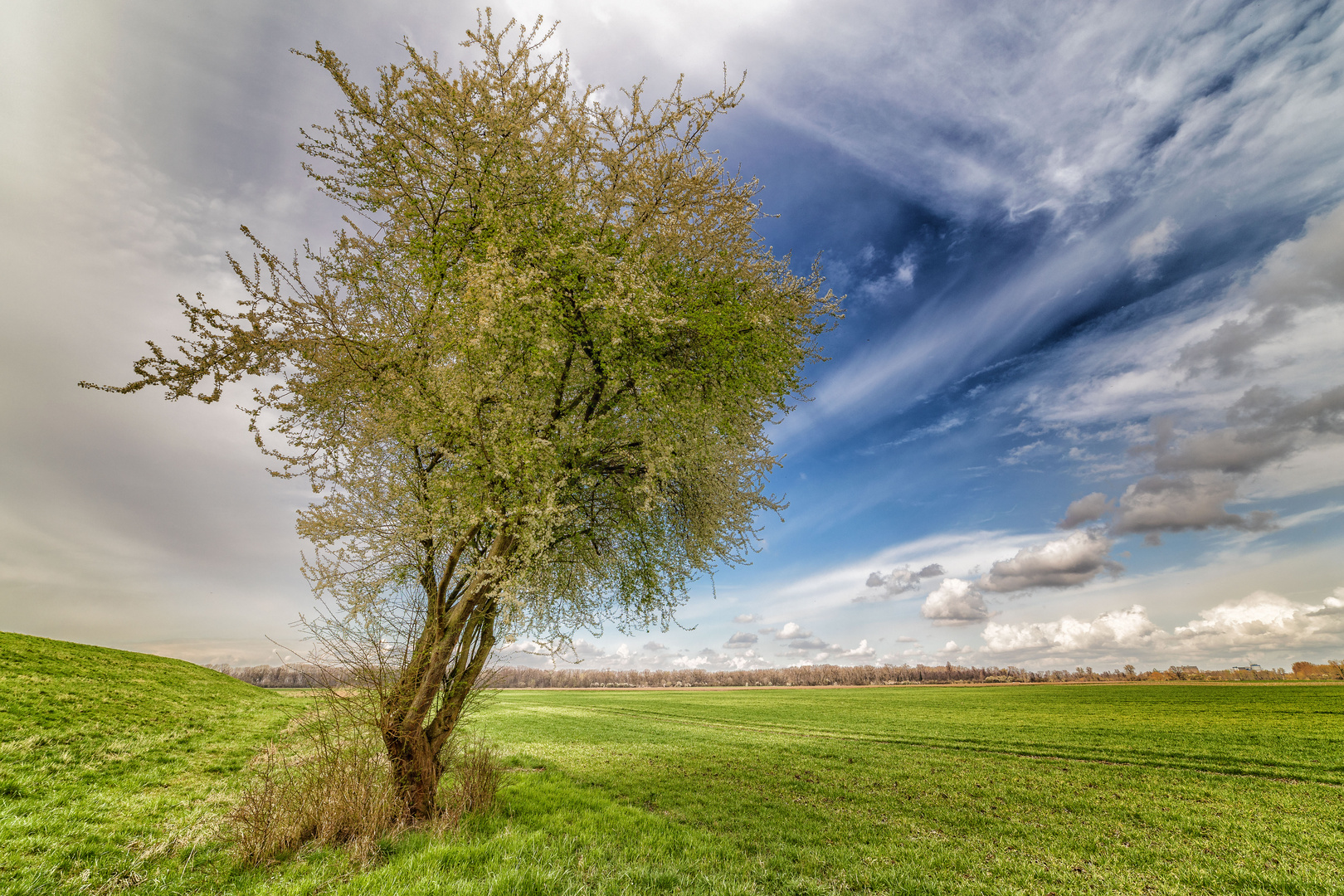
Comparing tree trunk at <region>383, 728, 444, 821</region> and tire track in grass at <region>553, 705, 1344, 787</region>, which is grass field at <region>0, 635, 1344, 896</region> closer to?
tire track in grass at <region>553, 705, 1344, 787</region>

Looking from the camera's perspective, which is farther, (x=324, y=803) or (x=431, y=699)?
(x=431, y=699)

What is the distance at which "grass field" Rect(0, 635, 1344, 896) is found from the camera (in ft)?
22.0

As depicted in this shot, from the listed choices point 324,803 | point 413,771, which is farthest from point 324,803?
point 413,771

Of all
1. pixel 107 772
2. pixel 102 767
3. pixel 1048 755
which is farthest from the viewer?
pixel 1048 755

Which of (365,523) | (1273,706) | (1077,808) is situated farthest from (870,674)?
(365,523)

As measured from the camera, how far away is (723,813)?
1093cm

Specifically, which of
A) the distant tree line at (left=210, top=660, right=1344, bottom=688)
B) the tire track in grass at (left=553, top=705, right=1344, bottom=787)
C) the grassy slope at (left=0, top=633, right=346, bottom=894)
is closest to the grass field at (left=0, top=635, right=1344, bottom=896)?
the grassy slope at (left=0, top=633, right=346, bottom=894)

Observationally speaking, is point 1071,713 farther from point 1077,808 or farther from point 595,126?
point 595,126

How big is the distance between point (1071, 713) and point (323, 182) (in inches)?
2310

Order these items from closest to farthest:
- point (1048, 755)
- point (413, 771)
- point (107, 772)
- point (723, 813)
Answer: point (413, 771) < point (723, 813) < point (107, 772) < point (1048, 755)

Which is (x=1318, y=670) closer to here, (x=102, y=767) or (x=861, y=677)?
(x=861, y=677)

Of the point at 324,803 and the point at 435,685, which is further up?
the point at 435,685

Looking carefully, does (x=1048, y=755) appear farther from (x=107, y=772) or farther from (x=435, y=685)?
(x=107, y=772)

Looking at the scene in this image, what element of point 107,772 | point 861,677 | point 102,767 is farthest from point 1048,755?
point 861,677
